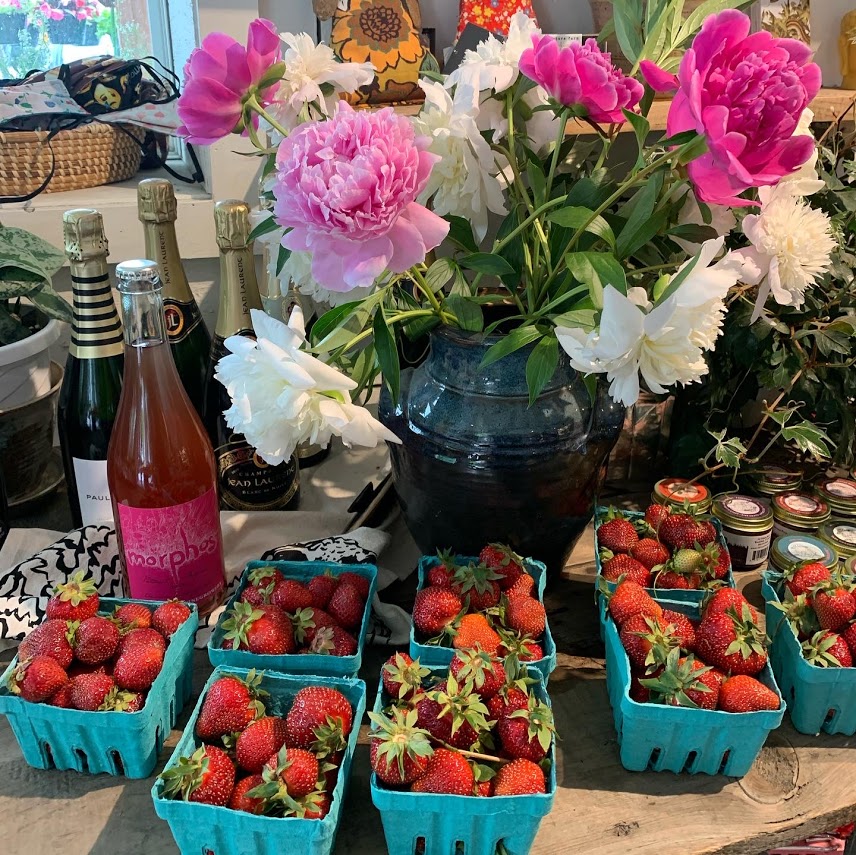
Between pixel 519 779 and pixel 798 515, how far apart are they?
52cm

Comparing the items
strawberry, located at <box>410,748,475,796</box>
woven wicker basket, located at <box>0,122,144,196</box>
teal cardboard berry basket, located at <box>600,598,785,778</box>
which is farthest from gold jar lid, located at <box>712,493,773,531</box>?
woven wicker basket, located at <box>0,122,144,196</box>

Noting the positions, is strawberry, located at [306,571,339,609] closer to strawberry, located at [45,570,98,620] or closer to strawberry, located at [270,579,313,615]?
strawberry, located at [270,579,313,615]

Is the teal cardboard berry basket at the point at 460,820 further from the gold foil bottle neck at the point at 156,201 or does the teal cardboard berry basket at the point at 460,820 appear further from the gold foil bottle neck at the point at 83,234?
the gold foil bottle neck at the point at 156,201

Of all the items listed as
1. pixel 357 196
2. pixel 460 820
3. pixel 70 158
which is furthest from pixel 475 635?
pixel 70 158

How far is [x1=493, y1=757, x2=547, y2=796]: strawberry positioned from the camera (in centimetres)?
57

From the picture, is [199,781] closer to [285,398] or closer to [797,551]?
[285,398]

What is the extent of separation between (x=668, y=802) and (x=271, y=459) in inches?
15.9

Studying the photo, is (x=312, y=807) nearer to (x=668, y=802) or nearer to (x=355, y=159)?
(x=668, y=802)

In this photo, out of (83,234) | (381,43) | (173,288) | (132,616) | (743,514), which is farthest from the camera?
(381,43)

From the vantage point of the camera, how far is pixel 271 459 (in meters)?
0.63

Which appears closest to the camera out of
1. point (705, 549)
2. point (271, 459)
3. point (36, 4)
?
point (271, 459)

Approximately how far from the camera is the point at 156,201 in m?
0.96

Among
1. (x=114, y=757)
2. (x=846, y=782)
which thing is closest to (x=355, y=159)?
(x=114, y=757)

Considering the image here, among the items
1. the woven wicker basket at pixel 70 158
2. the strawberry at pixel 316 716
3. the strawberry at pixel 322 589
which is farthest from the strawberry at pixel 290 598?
the woven wicker basket at pixel 70 158
